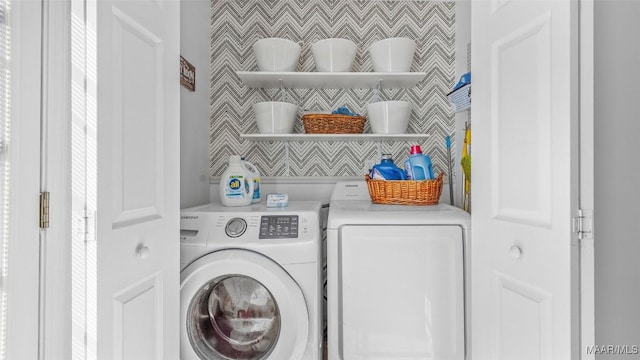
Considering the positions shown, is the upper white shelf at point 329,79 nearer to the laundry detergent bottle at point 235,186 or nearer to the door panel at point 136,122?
the laundry detergent bottle at point 235,186

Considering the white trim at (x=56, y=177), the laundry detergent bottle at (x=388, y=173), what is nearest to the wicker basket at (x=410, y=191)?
the laundry detergent bottle at (x=388, y=173)

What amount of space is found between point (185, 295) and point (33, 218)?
2.19ft

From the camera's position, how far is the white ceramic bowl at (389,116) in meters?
2.01

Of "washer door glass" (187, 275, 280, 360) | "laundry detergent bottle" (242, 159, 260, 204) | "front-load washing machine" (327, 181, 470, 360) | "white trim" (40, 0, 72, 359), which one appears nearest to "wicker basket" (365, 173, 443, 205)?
"front-load washing machine" (327, 181, 470, 360)

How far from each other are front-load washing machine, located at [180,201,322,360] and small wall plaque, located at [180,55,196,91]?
695mm

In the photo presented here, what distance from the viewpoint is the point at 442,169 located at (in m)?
2.29

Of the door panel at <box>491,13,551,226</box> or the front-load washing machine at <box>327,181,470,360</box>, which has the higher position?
the door panel at <box>491,13,551,226</box>

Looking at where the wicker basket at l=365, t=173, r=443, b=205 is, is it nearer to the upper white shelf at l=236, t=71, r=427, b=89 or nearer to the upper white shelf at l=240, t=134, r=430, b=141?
the upper white shelf at l=240, t=134, r=430, b=141

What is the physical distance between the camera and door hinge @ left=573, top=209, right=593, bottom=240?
2.91 ft

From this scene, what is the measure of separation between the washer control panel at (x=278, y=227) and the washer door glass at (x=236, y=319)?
0.70 ft

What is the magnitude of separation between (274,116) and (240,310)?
3.37 ft

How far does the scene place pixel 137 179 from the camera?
1102mm

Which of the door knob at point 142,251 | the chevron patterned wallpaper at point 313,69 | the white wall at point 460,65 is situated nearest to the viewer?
the door knob at point 142,251

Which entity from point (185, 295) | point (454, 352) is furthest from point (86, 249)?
point (454, 352)
